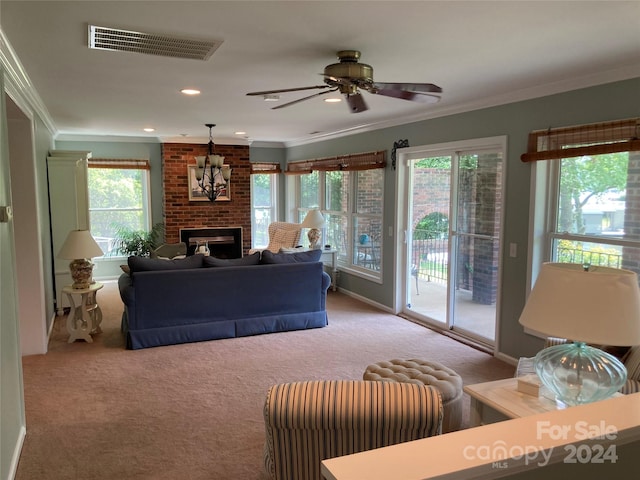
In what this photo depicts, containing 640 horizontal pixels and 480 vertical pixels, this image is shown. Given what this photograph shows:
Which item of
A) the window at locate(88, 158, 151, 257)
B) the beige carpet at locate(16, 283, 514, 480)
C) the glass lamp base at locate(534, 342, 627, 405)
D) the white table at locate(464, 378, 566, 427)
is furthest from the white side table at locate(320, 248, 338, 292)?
the glass lamp base at locate(534, 342, 627, 405)

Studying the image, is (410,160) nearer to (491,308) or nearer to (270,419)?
(491,308)

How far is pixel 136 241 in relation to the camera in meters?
7.72

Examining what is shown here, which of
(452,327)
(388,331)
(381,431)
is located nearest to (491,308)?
(452,327)

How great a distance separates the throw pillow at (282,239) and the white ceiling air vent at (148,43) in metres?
5.14

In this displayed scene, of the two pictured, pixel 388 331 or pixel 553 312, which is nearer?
pixel 553 312

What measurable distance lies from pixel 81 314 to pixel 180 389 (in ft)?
6.01

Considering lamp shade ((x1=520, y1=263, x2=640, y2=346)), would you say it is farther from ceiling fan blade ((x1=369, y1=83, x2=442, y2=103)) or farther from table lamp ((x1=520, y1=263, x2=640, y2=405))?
ceiling fan blade ((x1=369, y1=83, x2=442, y2=103))

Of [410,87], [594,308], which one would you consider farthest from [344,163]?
[594,308]

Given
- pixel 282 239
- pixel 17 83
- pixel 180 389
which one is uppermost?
pixel 17 83

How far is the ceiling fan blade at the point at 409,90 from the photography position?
266cm

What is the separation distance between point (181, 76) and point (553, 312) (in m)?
2.84

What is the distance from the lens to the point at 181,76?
3383 millimetres

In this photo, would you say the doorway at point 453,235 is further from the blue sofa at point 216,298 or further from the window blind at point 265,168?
the window blind at point 265,168

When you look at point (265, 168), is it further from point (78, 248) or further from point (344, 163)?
point (78, 248)
